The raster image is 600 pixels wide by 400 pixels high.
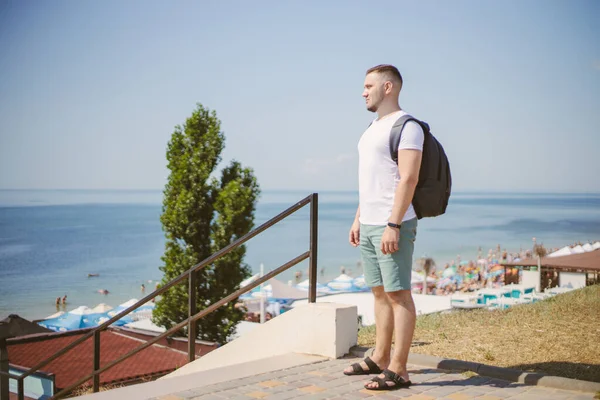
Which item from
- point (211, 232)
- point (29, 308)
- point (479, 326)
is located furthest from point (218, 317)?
point (29, 308)

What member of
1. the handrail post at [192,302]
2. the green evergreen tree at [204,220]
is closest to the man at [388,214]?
the handrail post at [192,302]

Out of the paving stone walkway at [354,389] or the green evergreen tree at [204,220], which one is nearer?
the paving stone walkway at [354,389]

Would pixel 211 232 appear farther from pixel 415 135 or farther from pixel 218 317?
pixel 415 135

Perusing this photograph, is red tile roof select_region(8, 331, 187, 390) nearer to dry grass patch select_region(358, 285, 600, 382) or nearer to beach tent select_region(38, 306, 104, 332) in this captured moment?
dry grass patch select_region(358, 285, 600, 382)

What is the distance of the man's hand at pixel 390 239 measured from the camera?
3156 millimetres

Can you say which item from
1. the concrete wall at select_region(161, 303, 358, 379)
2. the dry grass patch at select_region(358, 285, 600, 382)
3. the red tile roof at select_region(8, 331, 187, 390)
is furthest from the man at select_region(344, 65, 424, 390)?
the red tile roof at select_region(8, 331, 187, 390)

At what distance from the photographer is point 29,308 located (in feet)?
134

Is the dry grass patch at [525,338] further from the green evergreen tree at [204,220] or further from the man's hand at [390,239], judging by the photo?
the green evergreen tree at [204,220]

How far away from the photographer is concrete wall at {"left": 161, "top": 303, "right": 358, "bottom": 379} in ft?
13.9

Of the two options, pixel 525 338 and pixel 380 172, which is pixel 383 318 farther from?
pixel 525 338

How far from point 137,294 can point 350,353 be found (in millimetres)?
44313

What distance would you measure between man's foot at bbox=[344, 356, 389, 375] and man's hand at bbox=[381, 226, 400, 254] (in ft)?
2.90

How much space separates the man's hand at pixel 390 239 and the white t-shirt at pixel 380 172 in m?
0.13

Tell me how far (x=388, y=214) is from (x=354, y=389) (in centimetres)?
108
